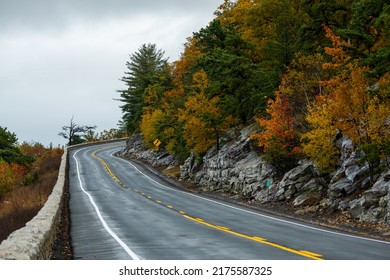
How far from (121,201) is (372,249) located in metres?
20.0

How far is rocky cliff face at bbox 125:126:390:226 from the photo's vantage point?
2058cm

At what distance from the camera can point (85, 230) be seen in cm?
1848

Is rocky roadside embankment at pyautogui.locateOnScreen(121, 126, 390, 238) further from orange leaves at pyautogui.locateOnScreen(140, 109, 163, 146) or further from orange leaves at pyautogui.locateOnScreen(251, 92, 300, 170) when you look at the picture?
orange leaves at pyautogui.locateOnScreen(140, 109, 163, 146)

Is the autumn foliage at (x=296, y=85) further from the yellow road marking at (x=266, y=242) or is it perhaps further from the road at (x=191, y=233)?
the yellow road marking at (x=266, y=242)

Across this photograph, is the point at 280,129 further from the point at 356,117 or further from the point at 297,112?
the point at 356,117

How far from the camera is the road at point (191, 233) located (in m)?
12.4

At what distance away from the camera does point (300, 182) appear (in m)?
27.9

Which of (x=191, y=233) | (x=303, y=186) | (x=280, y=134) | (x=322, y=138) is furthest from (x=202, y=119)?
(x=191, y=233)

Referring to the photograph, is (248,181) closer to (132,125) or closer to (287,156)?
(287,156)

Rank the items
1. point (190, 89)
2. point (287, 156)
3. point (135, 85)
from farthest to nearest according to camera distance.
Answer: point (135, 85) < point (190, 89) < point (287, 156)

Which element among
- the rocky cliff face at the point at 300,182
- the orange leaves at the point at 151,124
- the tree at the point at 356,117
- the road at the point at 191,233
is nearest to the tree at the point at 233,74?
the rocky cliff face at the point at 300,182

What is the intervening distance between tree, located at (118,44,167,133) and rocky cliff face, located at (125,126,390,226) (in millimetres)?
28639

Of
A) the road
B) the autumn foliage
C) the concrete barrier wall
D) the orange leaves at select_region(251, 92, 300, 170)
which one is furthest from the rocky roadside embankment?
the concrete barrier wall
